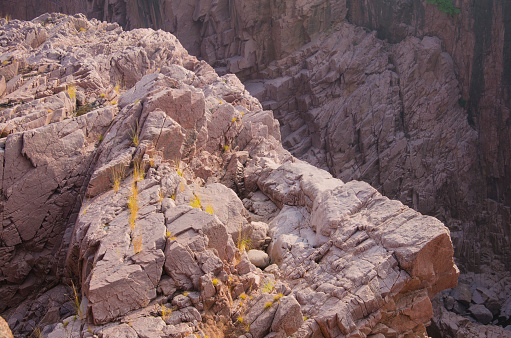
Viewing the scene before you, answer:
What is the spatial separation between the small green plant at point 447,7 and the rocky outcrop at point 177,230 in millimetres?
17365

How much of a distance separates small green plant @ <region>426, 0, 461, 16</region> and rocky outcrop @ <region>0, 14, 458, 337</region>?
17.4m

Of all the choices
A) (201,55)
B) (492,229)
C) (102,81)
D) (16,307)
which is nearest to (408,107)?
(492,229)

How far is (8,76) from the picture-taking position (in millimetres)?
9781

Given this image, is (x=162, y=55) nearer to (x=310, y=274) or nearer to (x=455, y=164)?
(x=310, y=274)

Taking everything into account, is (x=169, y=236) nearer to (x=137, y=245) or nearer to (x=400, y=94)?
(x=137, y=245)

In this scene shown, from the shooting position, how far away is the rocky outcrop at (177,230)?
17.6 ft

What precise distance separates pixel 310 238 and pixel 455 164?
17.9 meters

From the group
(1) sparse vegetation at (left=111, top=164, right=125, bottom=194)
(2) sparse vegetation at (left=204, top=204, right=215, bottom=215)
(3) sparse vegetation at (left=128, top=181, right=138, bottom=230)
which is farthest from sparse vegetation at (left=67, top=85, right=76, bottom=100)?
(2) sparse vegetation at (left=204, top=204, right=215, bottom=215)

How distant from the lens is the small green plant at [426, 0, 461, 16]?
2250cm

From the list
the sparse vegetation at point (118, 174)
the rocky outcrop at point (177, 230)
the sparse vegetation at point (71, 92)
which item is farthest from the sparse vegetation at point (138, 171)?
the sparse vegetation at point (71, 92)

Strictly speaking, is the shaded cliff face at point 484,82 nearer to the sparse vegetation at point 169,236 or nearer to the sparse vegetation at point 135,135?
→ the sparse vegetation at point 135,135

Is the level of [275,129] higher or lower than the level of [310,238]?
higher

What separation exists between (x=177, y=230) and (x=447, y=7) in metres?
22.0

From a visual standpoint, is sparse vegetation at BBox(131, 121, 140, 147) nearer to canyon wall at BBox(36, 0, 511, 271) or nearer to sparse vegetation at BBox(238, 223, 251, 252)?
sparse vegetation at BBox(238, 223, 251, 252)
